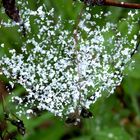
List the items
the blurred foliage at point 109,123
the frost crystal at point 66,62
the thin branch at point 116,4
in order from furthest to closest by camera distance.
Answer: the blurred foliage at point 109,123
the frost crystal at point 66,62
the thin branch at point 116,4

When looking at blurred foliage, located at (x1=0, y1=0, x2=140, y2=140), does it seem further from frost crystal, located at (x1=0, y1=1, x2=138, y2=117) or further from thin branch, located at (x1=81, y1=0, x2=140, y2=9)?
thin branch, located at (x1=81, y1=0, x2=140, y2=9)

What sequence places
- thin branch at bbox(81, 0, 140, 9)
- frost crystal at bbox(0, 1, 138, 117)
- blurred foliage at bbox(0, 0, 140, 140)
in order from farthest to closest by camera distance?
blurred foliage at bbox(0, 0, 140, 140) → frost crystal at bbox(0, 1, 138, 117) → thin branch at bbox(81, 0, 140, 9)

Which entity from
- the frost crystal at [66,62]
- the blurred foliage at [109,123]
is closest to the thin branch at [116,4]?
the frost crystal at [66,62]

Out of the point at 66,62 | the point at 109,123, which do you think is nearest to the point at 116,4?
the point at 66,62

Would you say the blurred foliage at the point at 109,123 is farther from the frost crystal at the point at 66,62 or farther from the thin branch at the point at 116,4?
the thin branch at the point at 116,4

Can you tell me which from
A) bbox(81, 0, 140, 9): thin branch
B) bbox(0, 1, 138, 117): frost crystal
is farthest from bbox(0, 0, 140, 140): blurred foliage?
bbox(81, 0, 140, 9): thin branch

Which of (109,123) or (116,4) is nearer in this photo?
(116,4)

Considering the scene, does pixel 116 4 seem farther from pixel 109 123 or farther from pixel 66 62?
pixel 109 123

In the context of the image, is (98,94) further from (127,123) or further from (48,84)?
(127,123)

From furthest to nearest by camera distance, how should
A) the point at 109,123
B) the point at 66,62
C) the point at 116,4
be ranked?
the point at 109,123, the point at 66,62, the point at 116,4

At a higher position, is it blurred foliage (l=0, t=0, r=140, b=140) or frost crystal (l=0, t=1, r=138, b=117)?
blurred foliage (l=0, t=0, r=140, b=140)
